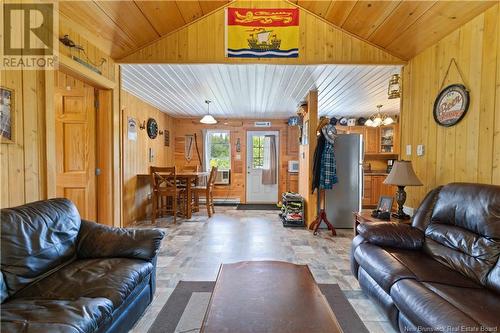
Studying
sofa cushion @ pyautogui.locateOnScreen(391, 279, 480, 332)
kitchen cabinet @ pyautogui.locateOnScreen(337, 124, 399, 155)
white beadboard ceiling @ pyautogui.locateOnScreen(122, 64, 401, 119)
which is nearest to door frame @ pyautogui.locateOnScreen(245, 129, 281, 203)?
white beadboard ceiling @ pyautogui.locateOnScreen(122, 64, 401, 119)

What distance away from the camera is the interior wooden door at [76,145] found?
2955 millimetres

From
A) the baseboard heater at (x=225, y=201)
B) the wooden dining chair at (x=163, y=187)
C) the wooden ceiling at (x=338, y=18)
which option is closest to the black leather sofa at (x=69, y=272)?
the wooden ceiling at (x=338, y=18)

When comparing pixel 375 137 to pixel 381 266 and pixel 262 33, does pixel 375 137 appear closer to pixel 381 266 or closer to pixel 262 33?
pixel 262 33

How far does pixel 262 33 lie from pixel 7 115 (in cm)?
252

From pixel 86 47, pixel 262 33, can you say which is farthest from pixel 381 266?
pixel 86 47

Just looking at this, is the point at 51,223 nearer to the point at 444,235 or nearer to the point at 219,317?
the point at 219,317

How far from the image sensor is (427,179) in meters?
2.81

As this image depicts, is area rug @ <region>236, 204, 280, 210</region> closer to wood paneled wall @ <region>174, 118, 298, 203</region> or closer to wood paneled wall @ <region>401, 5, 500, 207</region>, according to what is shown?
wood paneled wall @ <region>174, 118, 298, 203</region>

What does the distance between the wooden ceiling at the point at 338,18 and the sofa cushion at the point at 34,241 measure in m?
1.74

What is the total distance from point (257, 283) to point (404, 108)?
9.67 feet

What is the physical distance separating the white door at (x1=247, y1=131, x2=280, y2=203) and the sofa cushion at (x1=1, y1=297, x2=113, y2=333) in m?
5.74

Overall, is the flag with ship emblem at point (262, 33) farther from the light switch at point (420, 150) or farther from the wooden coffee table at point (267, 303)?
the wooden coffee table at point (267, 303)

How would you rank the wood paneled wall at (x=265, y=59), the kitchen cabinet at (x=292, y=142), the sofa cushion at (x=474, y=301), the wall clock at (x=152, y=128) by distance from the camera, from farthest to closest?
1. the kitchen cabinet at (x=292, y=142)
2. the wall clock at (x=152, y=128)
3. the wood paneled wall at (x=265, y=59)
4. the sofa cushion at (x=474, y=301)

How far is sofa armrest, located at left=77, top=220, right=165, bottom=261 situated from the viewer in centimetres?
192
